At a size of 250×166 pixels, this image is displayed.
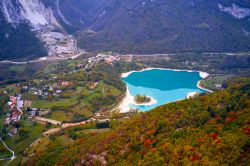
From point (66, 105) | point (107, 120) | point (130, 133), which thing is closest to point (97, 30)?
point (66, 105)

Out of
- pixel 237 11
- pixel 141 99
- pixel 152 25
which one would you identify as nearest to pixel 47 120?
pixel 141 99

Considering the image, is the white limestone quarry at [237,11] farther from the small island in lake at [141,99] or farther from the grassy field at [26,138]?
the grassy field at [26,138]

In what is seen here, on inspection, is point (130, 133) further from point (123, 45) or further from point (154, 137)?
point (123, 45)

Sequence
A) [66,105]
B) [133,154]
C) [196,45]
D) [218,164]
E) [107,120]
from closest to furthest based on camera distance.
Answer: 1. [218,164]
2. [133,154]
3. [107,120]
4. [66,105]
5. [196,45]

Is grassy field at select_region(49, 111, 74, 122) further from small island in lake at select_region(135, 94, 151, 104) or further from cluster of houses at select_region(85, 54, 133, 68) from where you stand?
cluster of houses at select_region(85, 54, 133, 68)

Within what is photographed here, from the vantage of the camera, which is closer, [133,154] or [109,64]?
[133,154]

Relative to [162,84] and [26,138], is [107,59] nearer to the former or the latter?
[162,84]
